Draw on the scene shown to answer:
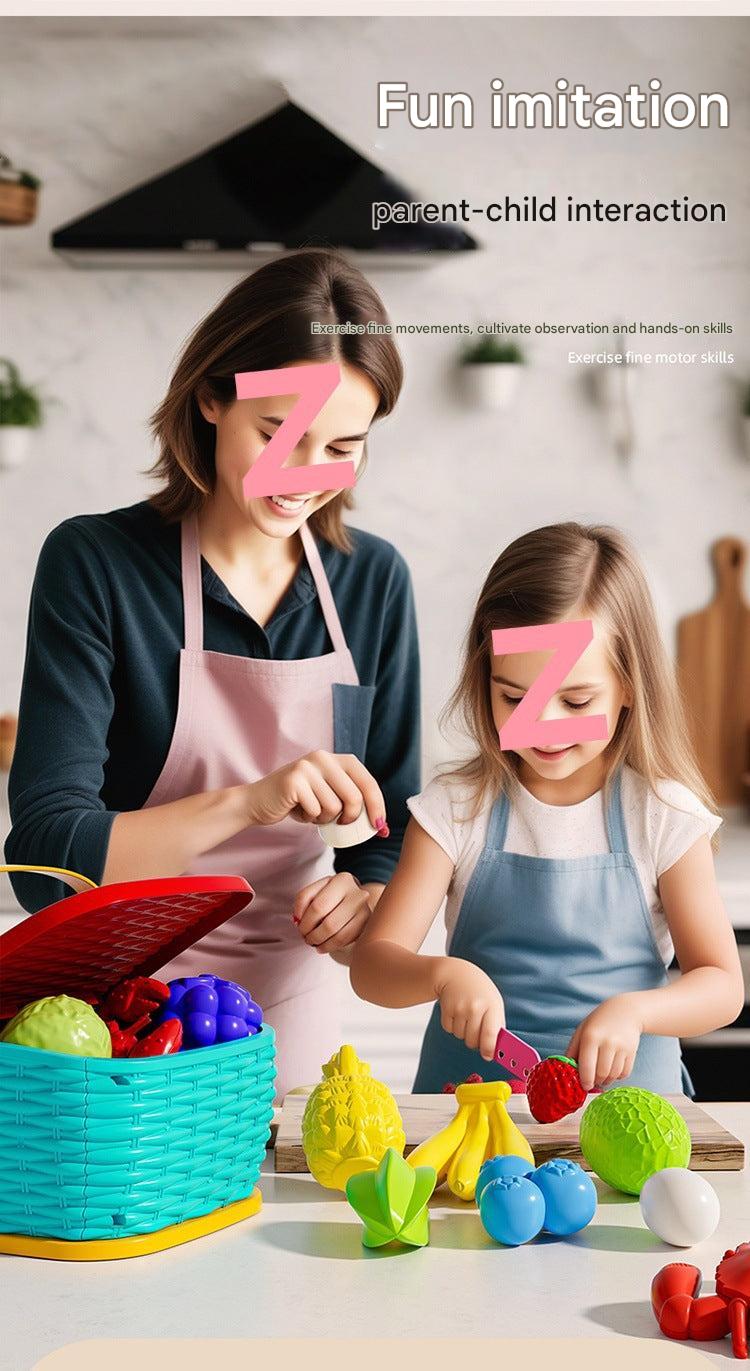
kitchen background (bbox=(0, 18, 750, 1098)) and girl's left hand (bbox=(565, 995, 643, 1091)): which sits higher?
kitchen background (bbox=(0, 18, 750, 1098))

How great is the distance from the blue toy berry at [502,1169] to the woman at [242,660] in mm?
507

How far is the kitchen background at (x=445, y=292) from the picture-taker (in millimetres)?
1772

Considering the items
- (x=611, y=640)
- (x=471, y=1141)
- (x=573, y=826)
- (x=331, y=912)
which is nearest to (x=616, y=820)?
(x=573, y=826)

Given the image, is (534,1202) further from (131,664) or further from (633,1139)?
(131,664)

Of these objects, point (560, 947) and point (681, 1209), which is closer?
point (681, 1209)

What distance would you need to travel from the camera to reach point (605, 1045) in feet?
3.60

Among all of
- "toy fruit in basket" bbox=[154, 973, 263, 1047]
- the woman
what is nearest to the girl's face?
the woman

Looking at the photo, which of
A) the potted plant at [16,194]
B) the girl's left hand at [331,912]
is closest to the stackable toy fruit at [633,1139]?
the girl's left hand at [331,912]

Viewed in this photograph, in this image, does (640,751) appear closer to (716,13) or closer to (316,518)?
(316,518)

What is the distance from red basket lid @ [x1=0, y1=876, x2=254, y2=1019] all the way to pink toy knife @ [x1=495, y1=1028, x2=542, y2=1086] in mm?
266

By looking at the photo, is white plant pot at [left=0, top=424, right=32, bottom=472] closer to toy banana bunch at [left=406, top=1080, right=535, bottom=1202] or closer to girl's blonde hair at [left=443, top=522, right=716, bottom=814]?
girl's blonde hair at [left=443, top=522, right=716, bottom=814]

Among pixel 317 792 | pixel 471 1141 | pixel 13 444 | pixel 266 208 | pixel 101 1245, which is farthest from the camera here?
pixel 13 444

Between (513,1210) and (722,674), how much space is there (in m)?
1.33

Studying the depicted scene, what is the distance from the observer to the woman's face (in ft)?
4.79
